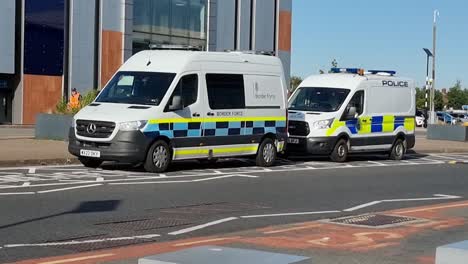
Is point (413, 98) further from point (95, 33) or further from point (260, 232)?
point (95, 33)

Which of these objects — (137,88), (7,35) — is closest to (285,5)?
(7,35)

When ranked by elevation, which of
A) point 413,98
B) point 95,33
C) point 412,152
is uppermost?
point 95,33

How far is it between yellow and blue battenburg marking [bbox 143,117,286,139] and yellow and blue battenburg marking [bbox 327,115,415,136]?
237 centimetres

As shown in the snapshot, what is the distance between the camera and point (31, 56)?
1395 inches

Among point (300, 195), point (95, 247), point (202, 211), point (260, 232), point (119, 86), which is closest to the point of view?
point (95, 247)

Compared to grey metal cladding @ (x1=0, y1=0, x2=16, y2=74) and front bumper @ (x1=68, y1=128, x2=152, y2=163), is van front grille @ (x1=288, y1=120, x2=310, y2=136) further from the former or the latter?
grey metal cladding @ (x1=0, y1=0, x2=16, y2=74)

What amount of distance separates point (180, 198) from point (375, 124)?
10803 millimetres

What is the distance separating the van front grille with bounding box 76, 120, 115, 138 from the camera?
15078mm

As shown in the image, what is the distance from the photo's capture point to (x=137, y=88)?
1602 cm

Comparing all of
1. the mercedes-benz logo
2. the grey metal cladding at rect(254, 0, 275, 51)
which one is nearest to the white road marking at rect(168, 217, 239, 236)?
the mercedes-benz logo

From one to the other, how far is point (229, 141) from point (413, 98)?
842 centimetres

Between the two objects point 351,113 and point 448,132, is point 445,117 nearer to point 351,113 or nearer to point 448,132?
point 448,132

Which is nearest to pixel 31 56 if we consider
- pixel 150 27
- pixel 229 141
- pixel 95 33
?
pixel 95 33

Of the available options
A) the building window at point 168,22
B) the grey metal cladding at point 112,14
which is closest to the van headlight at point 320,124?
the grey metal cladding at point 112,14
